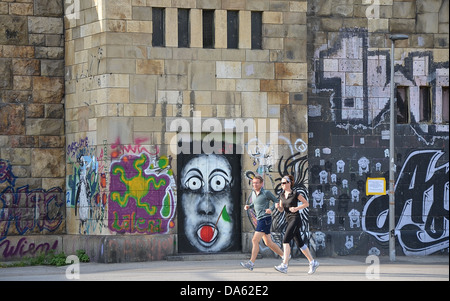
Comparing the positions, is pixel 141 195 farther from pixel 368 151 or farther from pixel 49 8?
pixel 368 151

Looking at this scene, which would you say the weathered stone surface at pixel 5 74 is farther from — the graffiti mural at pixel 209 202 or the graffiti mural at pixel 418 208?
the graffiti mural at pixel 418 208

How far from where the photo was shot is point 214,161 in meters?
22.8

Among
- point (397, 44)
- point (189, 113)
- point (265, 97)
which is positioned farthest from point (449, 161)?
point (189, 113)

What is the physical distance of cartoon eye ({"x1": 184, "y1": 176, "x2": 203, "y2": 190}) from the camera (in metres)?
22.6

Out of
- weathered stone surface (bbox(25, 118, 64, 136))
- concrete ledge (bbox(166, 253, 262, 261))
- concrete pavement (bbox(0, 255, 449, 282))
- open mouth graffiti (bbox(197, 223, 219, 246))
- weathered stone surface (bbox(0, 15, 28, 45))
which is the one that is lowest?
concrete pavement (bbox(0, 255, 449, 282))

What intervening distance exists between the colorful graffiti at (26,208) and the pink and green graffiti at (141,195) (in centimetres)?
194

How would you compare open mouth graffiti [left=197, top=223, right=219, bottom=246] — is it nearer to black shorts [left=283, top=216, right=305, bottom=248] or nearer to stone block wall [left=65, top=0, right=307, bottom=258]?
stone block wall [left=65, top=0, right=307, bottom=258]

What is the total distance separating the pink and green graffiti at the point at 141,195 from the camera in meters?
22.0

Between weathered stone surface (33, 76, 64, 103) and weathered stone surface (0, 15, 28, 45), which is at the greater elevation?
weathered stone surface (0, 15, 28, 45)

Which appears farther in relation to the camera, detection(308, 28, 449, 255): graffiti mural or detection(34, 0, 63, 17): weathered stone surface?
detection(308, 28, 449, 255): graffiti mural

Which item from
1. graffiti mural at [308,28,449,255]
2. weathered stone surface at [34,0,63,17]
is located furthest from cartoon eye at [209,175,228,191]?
weathered stone surface at [34,0,63,17]

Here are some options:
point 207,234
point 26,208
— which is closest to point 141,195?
point 207,234

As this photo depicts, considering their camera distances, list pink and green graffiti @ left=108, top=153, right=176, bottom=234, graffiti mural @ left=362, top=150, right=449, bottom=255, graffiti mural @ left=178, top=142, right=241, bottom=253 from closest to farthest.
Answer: pink and green graffiti @ left=108, top=153, right=176, bottom=234 → graffiti mural @ left=178, top=142, right=241, bottom=253 → graffiti mural @ left=362, top=150, right=449, bottom=255
